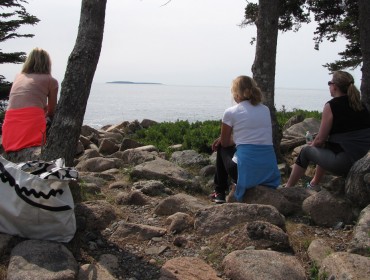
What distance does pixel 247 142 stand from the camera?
545 centimetres

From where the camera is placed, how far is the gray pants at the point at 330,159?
209 inches

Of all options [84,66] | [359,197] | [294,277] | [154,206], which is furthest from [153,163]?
[294,277]

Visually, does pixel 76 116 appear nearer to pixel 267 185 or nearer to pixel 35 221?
pixel 35 221

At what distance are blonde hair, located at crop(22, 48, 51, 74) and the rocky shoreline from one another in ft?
3.02

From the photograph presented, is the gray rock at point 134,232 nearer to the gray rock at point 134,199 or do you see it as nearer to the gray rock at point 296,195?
the gray rock at point 134,199

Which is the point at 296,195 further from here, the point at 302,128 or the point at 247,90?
the point at 302,128

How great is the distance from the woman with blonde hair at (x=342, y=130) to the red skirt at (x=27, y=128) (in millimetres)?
3050

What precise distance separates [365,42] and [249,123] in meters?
4.13

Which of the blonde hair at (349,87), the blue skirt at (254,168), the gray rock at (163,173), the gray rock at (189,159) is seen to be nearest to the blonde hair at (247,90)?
the blue skirt at (254,168)

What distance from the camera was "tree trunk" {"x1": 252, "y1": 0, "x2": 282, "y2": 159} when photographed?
7.57 meters

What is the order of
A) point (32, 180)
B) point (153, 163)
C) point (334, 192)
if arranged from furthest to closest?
point (153, 163)
point (334, 192)
point (32, 180)

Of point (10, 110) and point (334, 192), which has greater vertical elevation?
point (10, 110)

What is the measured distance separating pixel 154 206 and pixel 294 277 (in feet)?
7.39

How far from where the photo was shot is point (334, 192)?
489cm
